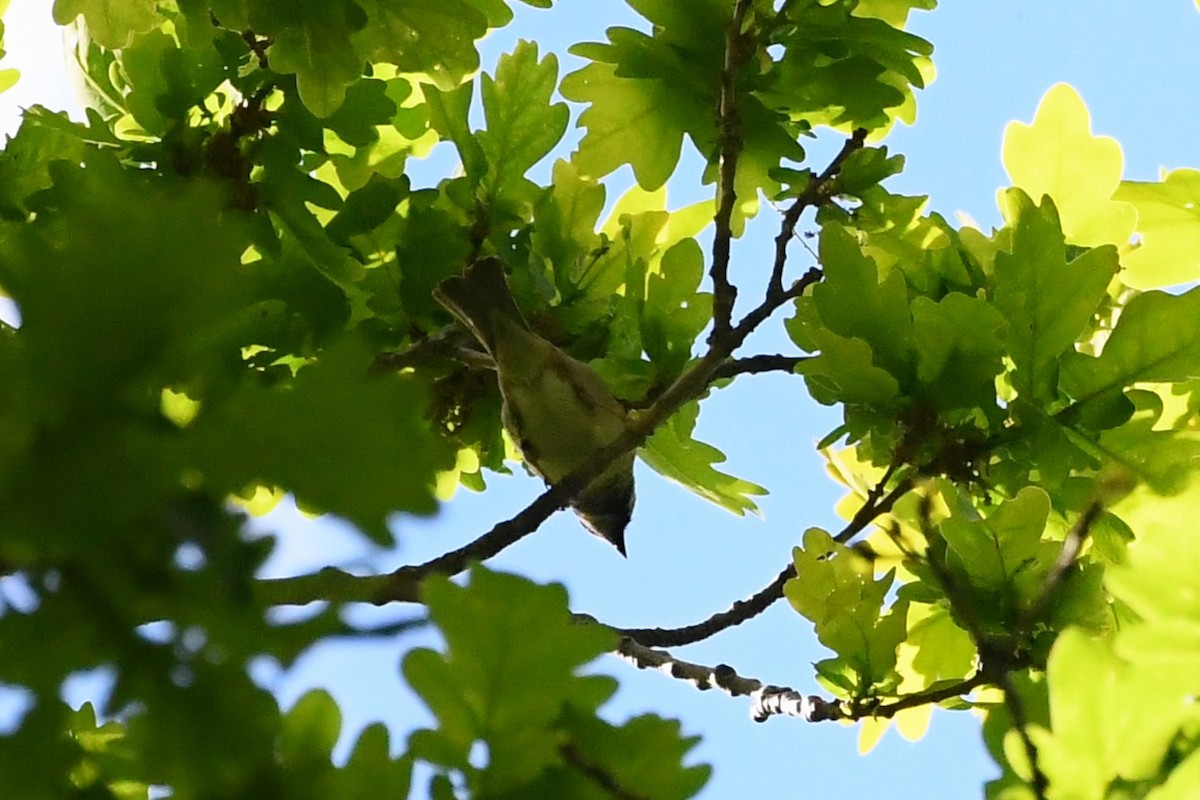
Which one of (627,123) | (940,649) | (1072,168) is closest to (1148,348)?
(1072,168)

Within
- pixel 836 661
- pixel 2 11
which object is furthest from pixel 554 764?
pixel 2 11

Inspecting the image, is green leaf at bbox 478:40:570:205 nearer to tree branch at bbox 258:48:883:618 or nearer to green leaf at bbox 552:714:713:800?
tree branch at bbox 258:48:883:618

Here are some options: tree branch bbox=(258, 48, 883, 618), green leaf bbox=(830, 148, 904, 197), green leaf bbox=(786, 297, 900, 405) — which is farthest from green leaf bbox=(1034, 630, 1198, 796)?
green leaf bbox=(830, 148, 904, 197)

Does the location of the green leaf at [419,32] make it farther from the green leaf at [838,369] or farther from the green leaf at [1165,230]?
the green leaf at [1165,230]

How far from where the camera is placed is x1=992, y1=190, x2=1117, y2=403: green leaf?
3.83 feet

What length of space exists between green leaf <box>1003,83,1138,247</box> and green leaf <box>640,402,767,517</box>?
1.65ft

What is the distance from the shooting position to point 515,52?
1.57 metres

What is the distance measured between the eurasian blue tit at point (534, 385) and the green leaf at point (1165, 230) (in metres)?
0.66

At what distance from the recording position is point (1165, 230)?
4.73 ft

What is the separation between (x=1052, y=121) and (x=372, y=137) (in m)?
0.80

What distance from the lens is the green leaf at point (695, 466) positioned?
1569 millimetres

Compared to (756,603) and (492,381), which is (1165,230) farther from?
(492,381)

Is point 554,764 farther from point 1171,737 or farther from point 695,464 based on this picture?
point 695,464

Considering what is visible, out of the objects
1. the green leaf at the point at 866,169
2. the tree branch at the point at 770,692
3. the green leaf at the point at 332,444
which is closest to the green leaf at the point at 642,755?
the green leaf at the point at 332,444
